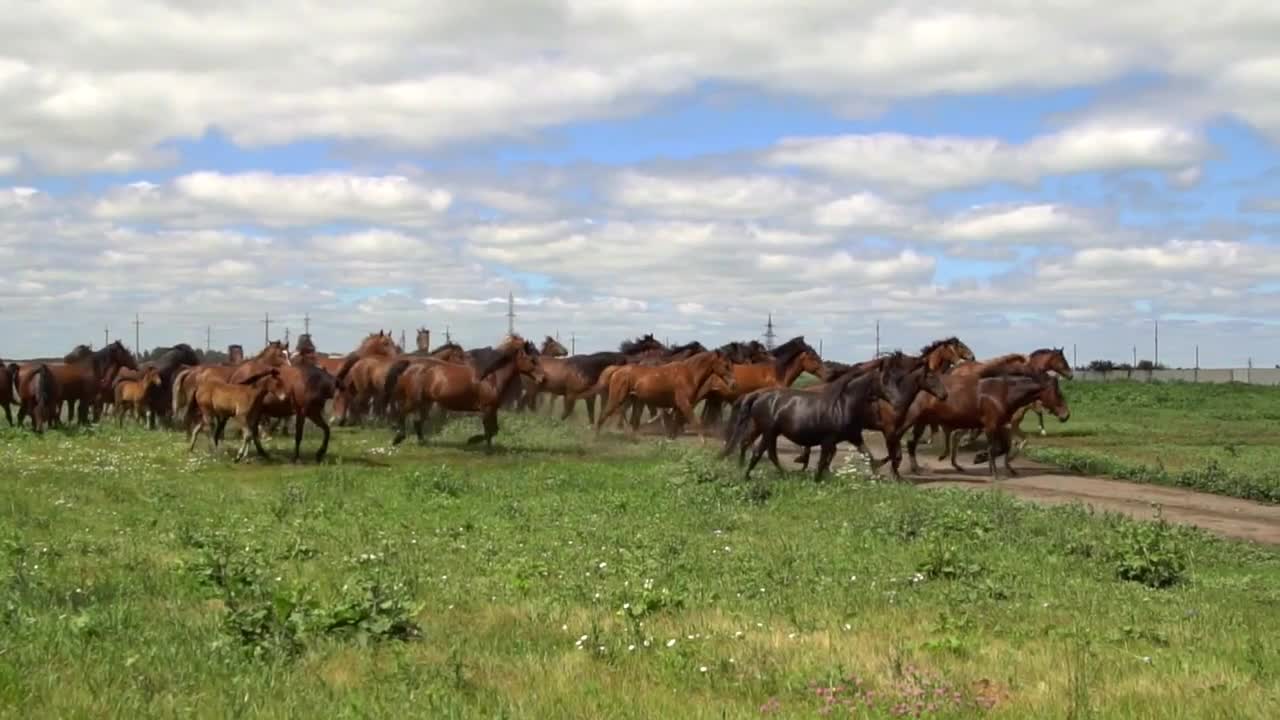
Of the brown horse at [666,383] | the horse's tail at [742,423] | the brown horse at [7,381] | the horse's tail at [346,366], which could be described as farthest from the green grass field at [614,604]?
the brown horse at [7,381]

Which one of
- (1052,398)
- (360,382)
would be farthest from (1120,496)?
(360,382)

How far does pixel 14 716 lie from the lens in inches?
304

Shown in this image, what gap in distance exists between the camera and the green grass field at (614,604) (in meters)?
8.35

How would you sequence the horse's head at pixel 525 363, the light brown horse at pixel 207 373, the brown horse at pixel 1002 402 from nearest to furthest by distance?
the brown horse at pixel 1002 402
the light brown horse at pixel 207 373
the horse's head at pixel 525 363

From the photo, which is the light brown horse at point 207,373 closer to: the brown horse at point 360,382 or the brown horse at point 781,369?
the brown horse at point 360,382

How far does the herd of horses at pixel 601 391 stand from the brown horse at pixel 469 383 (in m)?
0.04

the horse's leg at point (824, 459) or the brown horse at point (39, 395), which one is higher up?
the brown horse at point (39, 395)

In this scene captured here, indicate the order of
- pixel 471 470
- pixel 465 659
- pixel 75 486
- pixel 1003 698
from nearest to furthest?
1. pixel 1003 698
2. pixel 465 659
3. pixel 75 486
4. pixel 471 470

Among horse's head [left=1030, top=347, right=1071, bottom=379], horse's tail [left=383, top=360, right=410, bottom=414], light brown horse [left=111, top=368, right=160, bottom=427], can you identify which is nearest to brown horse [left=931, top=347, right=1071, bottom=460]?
horse's head [left=1030, top=347, right=1071, bottom=379]

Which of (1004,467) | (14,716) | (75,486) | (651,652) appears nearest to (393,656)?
(651,652)

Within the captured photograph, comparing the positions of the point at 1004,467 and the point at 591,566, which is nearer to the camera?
the point at 591,566

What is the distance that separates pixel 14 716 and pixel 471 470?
18.3 metres

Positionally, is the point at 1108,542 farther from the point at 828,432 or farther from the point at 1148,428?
the point at 1148,428

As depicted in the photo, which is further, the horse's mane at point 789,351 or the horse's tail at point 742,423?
the horse's mane at point 789,351
